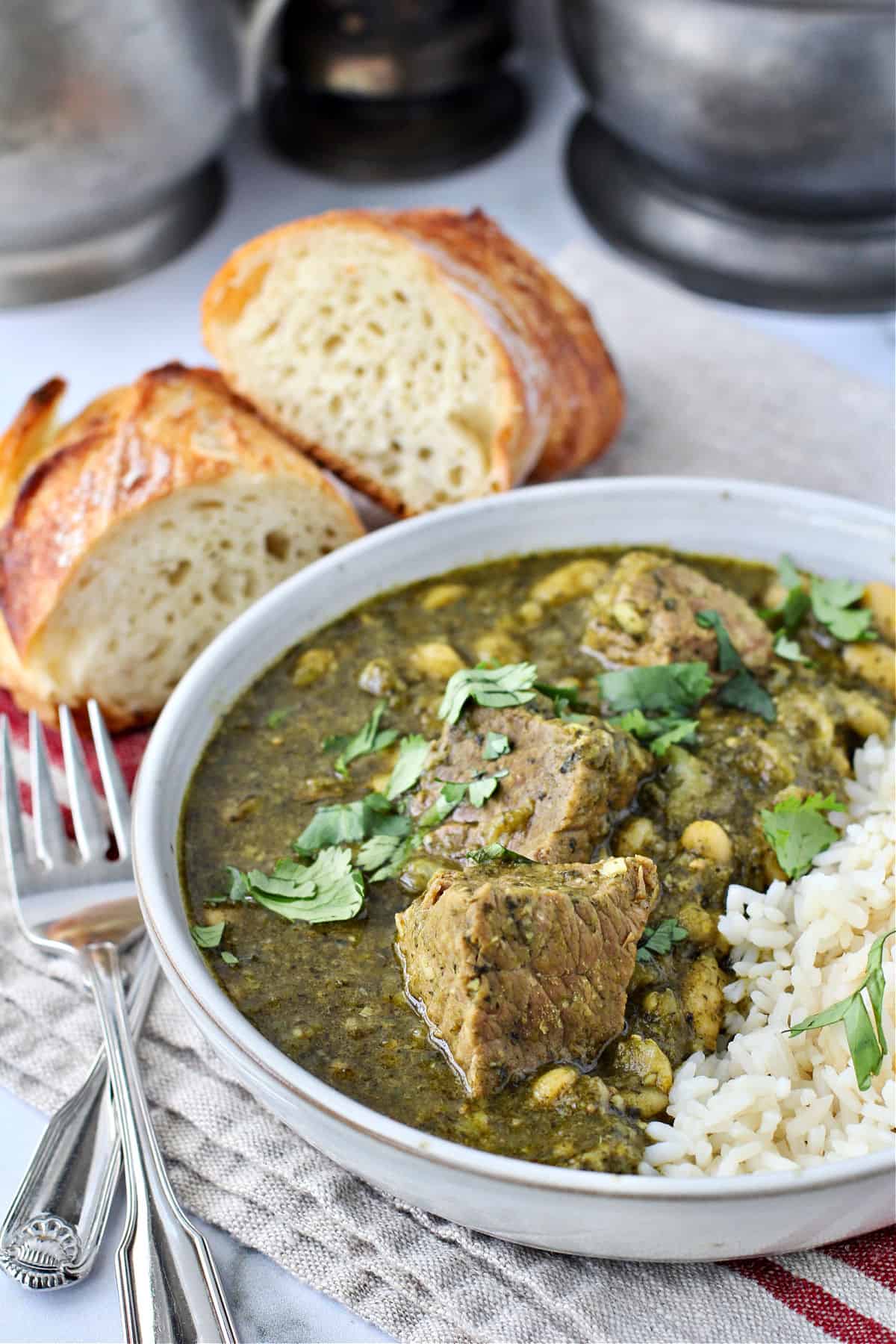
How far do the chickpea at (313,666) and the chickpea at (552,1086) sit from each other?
1.08 metres

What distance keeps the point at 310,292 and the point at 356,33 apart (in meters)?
1.89

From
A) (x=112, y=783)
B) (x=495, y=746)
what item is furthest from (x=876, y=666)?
(x=112, y=783)

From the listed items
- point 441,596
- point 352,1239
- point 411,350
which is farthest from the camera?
point 411,350

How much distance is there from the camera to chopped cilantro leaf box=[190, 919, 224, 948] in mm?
2371

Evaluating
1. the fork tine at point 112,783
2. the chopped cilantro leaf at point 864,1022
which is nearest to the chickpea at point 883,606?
the chopped cilantro leaf at point 864,1022

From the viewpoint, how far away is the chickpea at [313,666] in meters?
2.91

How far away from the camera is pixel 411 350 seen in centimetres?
344

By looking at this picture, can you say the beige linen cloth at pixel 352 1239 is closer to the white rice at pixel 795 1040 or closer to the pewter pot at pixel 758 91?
the white rice at pixel 795 1040

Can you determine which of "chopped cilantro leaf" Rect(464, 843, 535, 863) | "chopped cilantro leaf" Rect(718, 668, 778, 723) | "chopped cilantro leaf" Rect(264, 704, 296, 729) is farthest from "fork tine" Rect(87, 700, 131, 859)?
"chopped cilantro leaf" Rect(718, 668, 778, 723)

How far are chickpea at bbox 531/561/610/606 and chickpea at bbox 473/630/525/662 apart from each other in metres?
0.16

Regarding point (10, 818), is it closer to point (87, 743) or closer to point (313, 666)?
point (87, 743)

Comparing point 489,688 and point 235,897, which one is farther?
point 489,688

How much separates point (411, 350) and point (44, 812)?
1.46 metres

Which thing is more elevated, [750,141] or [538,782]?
[750,141]
